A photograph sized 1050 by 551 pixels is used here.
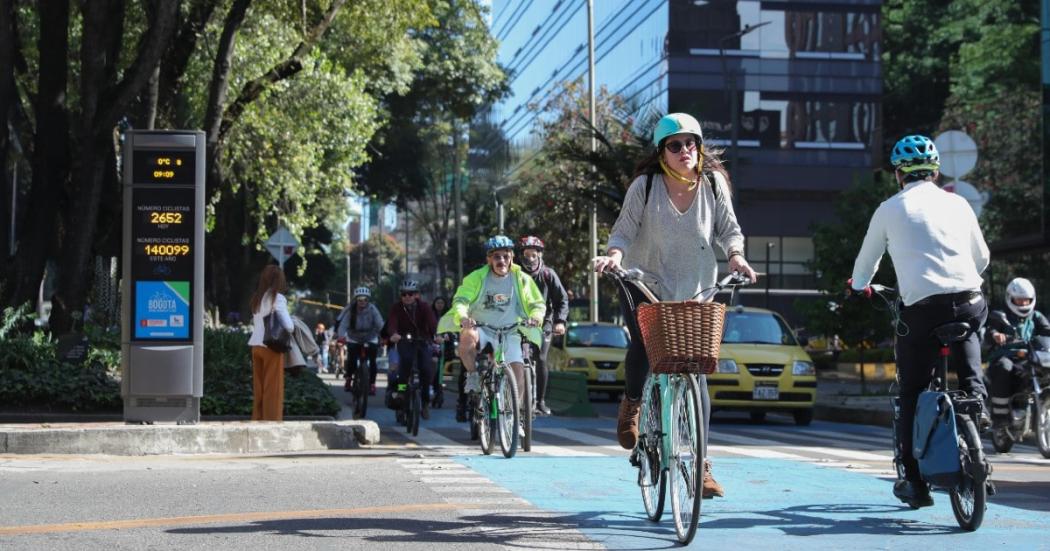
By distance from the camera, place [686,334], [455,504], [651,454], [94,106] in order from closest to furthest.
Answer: [686,334] → [651,454] → [455,504] → [94,106]

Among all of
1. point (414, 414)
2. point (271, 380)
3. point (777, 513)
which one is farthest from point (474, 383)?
point (777, 513)

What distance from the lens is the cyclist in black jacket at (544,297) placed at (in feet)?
46.7

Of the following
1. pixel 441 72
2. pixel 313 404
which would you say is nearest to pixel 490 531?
pixel 313 404

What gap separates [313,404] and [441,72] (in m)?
25.6

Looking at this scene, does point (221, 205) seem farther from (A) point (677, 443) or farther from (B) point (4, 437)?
(A) point (677, 443)

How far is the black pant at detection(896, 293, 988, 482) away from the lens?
7.12 meters

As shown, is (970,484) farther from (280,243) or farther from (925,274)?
(280,243)

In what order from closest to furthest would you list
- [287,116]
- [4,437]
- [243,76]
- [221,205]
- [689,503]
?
[689,503]
[4,437]
[243,76]
[287,116]
[221,205]

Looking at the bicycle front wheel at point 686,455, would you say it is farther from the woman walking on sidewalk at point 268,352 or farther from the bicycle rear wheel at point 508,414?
the woman walking on sidewalk at point 268,352

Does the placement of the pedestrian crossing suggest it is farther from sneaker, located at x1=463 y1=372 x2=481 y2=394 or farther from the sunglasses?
the sunglasses

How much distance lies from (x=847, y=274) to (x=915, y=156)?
20.6 metres

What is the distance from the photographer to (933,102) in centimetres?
5116

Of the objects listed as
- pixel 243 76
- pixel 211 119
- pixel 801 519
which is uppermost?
pixel 243 76

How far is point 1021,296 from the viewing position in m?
13.6
